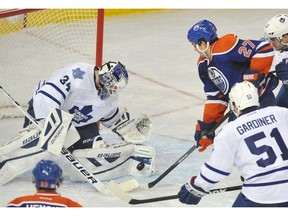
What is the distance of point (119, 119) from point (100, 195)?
0.56 m

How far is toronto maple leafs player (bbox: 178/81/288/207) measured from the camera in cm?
386

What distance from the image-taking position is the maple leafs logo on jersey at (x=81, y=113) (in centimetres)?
505

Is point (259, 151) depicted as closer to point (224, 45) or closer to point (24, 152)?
point (224, 45)

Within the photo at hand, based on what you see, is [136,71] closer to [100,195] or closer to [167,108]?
[167,108]

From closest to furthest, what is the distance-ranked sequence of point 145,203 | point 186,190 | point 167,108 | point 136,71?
point 186,190, point 145,203, point 167,108, point 136,71

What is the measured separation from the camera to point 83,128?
5160mm

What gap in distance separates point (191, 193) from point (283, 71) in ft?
3.62

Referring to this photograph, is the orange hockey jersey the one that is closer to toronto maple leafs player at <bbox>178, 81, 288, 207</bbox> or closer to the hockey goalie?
toronto maple leafs player at <bbox>178, 81, 288, 207</bbox>

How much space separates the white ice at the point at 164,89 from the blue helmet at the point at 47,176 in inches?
21.0

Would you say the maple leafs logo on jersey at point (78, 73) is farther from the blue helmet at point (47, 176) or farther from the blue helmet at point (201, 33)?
the blue helmet at point (47, 176)

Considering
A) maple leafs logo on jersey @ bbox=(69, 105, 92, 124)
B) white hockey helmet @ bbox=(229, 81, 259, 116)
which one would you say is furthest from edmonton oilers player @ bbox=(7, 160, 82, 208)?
maple leafs logo on jersey @ bbox=(69, 105, 92, 124)

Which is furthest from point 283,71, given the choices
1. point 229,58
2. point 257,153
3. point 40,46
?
point 40,46
